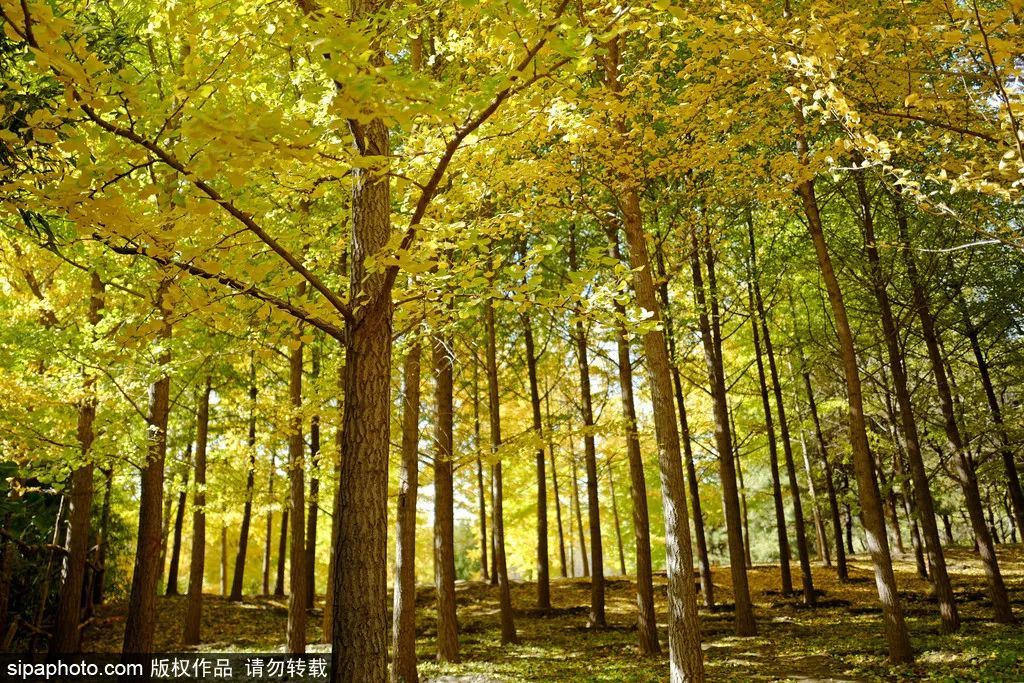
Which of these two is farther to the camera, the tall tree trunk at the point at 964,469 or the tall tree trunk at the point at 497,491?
the tall tree trunk at the point at 497,491

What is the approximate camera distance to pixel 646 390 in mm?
17047

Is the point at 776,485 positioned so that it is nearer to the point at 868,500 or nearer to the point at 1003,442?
the point at 1003,442

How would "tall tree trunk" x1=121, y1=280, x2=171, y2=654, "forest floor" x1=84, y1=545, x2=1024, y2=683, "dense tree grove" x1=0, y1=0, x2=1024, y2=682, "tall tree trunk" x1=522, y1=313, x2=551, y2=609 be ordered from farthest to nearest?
Result: 1. "tall tree trunk" x1=522, y1=313, x2=551, y2=609
2. "forest floor" x1=84, y1=545, x2=1024, y2=683
3. "tall tree trunk" x1=121, y1=280, x2=171, y2=654
4. "dense tree grove" x1=0, y1=0, x2=1024, y2=682

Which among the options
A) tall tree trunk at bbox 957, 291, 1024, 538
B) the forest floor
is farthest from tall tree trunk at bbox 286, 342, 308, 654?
tall tree trunk at bbox 957, 291, 1024, 538

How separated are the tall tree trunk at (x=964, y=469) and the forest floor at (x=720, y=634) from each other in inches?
18.8

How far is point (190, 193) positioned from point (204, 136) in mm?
830

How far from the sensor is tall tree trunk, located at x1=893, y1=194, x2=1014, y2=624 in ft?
31.6

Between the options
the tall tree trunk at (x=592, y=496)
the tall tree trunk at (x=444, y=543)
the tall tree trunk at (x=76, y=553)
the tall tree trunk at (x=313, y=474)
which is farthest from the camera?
the tall tree trunk at (x=592, y=496)

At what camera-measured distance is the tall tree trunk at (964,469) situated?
963 centimetres

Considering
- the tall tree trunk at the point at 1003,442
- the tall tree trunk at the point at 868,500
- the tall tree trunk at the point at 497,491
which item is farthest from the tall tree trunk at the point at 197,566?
the tall tree trunk at the point at 1003,442

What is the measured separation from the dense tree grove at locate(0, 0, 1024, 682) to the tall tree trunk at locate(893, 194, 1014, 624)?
2.5 inches

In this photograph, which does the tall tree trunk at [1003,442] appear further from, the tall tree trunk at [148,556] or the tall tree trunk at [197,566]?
the tall tree trunk at [197,566]

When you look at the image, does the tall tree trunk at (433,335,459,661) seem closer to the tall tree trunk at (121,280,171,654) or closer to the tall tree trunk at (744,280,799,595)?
the tall tree trunk at (121,280,171,654)

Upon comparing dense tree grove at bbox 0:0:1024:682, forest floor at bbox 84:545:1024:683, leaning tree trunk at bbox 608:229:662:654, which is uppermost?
dense tree grove at bbox 0:0:1024:682
